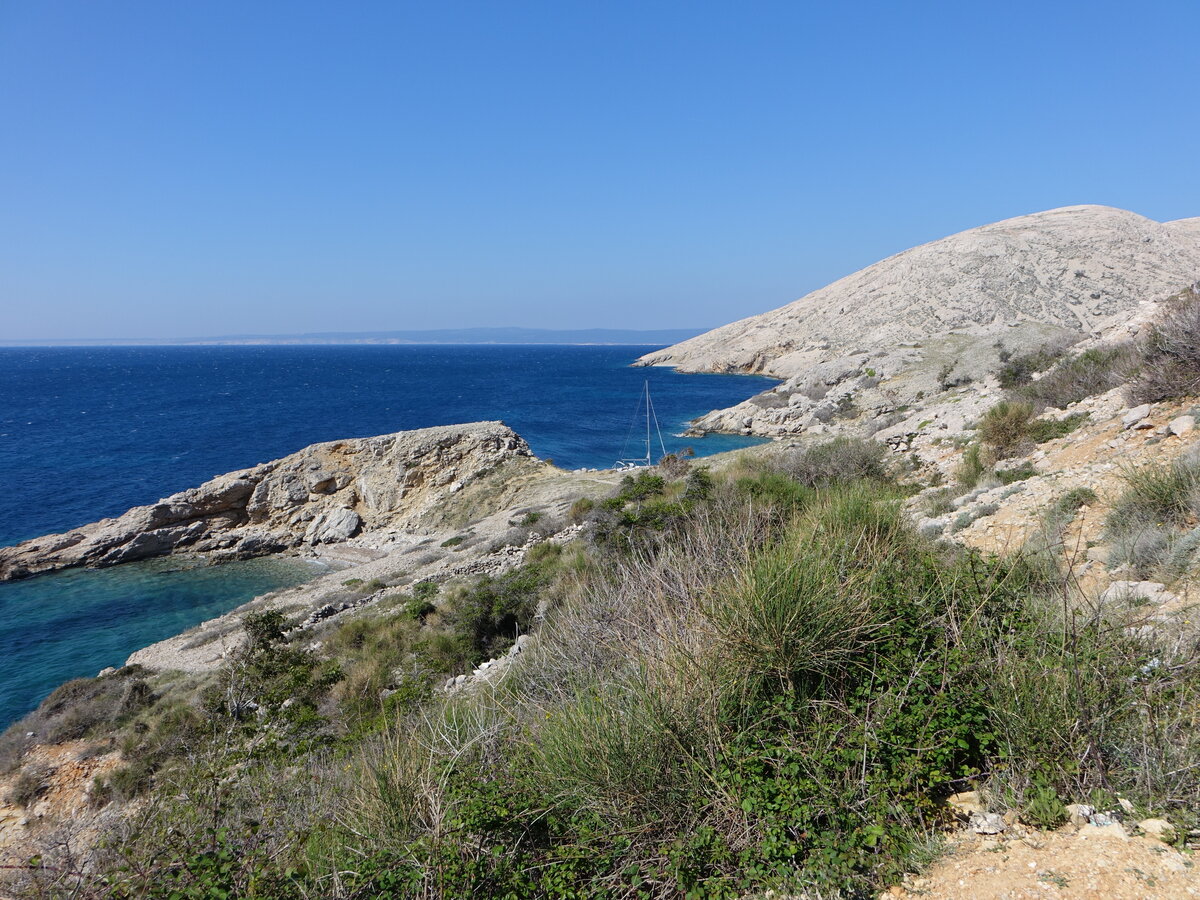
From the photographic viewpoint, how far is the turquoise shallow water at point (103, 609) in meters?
17.0

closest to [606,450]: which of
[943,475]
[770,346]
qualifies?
[943,475]

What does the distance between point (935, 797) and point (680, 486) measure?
38.3ft

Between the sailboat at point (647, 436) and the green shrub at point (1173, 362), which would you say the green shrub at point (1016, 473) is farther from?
the sailboat at point (647, 436)

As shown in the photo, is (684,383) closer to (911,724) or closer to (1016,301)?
(1016,301)

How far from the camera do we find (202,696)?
38.5 ft

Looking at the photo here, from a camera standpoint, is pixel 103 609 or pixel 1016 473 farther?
pixel 103 609

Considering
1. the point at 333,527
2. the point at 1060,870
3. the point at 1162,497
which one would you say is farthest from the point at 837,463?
the point at 333,527

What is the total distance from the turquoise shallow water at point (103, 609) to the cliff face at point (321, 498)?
52.3 inches

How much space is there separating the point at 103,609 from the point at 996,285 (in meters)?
73.4

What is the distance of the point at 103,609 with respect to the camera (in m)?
21.4

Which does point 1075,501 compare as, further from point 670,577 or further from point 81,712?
point 81,712

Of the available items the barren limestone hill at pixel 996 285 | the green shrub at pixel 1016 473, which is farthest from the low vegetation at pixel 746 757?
the barren limestone hill at pixel 996 285

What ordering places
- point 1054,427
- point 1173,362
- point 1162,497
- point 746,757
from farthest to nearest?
point 1054,427 < point 1173,362 < point 1162,497 < point 746,757

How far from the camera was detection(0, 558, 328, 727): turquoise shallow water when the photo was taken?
17.0 metres
